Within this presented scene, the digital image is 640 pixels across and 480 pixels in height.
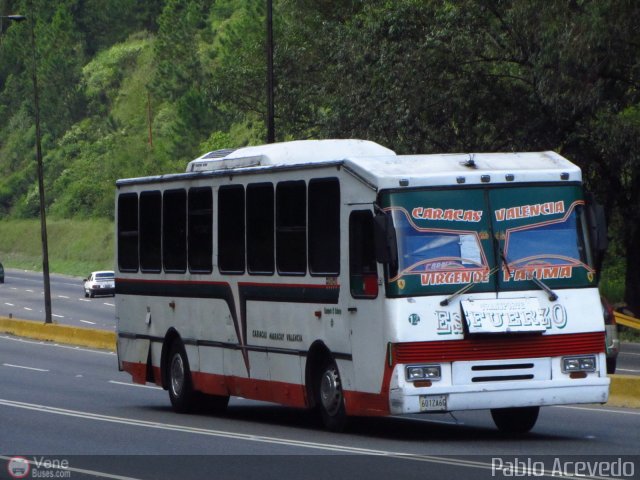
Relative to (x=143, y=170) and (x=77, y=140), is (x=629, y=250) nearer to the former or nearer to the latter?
(x=143, y=170)

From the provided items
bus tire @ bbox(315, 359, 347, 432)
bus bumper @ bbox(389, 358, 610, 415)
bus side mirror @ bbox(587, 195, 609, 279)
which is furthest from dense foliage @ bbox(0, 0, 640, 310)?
bus bumper @ bbox(389, 358, 610, 415)

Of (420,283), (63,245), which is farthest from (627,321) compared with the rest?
(63,245)

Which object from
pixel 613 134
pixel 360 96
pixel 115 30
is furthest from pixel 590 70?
pixel 115 30

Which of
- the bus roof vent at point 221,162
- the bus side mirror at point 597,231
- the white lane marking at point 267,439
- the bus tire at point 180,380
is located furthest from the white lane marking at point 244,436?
the bus roof vent at point 221,162

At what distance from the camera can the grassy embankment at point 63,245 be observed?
97.1 metres

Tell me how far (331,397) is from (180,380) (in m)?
4.32

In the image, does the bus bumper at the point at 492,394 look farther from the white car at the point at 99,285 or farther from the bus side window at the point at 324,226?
the white car at the point at 99,285

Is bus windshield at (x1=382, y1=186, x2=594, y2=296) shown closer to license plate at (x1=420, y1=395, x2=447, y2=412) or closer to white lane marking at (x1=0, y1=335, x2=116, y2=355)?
license plate at (x1=420, y1=395, x2=447, y2=412)

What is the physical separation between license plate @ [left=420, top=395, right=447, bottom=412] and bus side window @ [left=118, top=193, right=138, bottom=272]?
300 inches

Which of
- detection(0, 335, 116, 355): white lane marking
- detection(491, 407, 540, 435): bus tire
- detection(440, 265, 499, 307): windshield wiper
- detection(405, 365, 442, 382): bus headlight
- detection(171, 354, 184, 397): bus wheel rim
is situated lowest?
detection(0, 335, 116, 355): white lane marking

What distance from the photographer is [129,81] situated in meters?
126

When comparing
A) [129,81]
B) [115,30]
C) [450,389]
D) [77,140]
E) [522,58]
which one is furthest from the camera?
[115,30]

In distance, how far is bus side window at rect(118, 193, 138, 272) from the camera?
2047 cm

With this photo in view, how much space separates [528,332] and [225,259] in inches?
190
